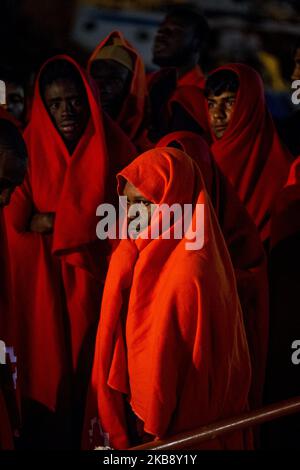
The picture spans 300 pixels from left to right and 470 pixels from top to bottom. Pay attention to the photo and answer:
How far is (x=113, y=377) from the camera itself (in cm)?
406

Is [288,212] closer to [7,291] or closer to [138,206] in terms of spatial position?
[138,206]

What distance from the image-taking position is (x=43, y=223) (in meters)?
4.70

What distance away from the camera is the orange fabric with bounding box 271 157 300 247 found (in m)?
4.75

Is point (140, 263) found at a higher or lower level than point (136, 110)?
lower

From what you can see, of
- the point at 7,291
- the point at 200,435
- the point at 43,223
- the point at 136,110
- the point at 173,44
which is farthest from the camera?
the point at 173,44

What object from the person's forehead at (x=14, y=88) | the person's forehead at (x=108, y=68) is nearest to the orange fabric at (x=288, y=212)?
the person's forehead at (x=108, y=68)

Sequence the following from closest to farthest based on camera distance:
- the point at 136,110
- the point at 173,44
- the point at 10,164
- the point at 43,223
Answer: the point at 10,164 → the point at 43,223 → the point at 136,110 → the point at 173,44

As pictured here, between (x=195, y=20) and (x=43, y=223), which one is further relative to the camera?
(x=195, y=20)

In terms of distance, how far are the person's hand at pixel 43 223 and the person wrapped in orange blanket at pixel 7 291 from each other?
0.22 meters

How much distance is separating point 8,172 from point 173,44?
59.2 inches

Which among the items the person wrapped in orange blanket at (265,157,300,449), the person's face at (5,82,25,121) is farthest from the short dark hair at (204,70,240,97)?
the person's face at (5,82,25,121)

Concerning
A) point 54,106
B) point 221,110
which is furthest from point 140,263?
point 221,110

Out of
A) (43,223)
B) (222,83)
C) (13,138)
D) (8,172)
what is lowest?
(43,223)

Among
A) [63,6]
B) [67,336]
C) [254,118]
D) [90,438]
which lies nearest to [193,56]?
[254,118]
